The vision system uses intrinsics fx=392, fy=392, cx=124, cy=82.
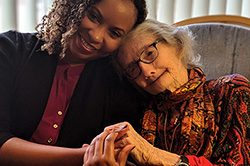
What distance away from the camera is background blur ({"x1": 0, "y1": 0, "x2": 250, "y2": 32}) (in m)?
1.67

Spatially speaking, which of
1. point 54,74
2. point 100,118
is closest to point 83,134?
point 100,118

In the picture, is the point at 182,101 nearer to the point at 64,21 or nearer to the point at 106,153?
the point at 106,153

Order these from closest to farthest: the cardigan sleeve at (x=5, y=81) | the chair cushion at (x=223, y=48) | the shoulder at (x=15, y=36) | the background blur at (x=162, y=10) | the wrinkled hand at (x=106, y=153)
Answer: the wrinkled hand at (x=106, y=153) → the cardigan sleeve at (x=5, y=81) → the shoulder at (x=15, y=36) → the chair cushion at (x=223, y=48) → the background blur at (x=162, y=10)

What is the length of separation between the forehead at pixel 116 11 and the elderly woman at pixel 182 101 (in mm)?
50

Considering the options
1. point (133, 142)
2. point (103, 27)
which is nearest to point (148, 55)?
point (103, 27)

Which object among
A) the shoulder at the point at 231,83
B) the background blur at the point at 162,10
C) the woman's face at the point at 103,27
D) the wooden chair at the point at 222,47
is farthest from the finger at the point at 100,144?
the background blur at the point at 162,10

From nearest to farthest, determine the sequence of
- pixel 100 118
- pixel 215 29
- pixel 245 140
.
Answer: pixel 245 140, pixel 100 118, pixel 215 29

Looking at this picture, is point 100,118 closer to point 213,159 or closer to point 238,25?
point 213,159

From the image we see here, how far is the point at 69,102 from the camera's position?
1195 millimetres

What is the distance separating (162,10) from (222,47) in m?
0.53

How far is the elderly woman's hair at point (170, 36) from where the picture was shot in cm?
115

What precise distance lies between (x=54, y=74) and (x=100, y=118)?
196mm

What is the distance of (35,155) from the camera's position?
1038mm

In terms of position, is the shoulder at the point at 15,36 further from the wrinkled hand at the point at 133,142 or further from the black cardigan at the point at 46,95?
the wrinkled hand at the point at 133,142
